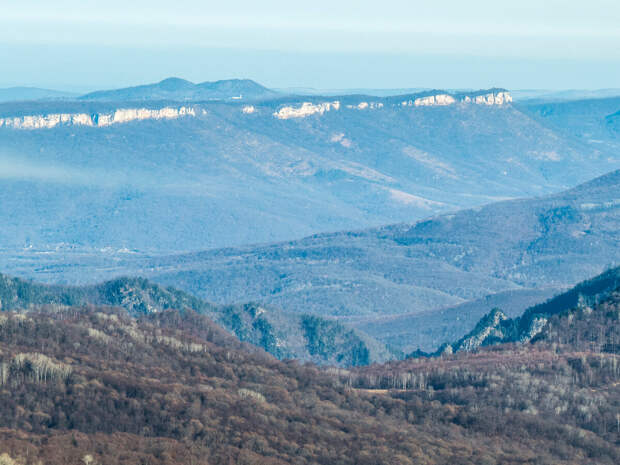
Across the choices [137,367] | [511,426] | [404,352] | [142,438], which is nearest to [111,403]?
[142,438]

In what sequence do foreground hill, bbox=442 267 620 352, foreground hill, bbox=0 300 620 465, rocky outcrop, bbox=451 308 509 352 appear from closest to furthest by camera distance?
foreground hill, bbox=0 300 620 465 < foreground hill, bbox=442 267 620 352 < rocky outcrop, bbox=451 308 509 352

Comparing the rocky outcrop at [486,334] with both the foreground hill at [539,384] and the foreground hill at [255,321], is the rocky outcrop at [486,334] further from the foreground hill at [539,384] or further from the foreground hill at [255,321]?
the foreground hill at [539,384]

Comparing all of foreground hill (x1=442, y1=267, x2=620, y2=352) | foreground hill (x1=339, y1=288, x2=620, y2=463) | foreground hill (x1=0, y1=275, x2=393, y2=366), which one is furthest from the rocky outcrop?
foreground hill (x1=339, y1=288, x2=620, y2=463)

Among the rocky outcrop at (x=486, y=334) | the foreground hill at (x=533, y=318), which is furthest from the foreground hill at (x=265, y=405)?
the rocky outcrop at (x=486, y=334)

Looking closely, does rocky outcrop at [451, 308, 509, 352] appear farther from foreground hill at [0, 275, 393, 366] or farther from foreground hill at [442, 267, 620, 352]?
foreground hill at [0, 275, 393, 366]

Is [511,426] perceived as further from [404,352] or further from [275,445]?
[404,352]

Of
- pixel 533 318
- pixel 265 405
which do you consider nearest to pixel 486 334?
pixel 533 318

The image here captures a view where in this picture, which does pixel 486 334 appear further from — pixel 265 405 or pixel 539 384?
pixel 265 405

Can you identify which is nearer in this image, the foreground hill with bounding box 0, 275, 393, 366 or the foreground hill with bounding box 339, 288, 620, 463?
the foreground hill with bounding box 339, 288, 620, 463

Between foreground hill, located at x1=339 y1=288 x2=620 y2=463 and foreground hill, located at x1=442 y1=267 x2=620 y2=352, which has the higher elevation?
foreground hill, located at x1=339 y1=288 x2=620 y2=463
